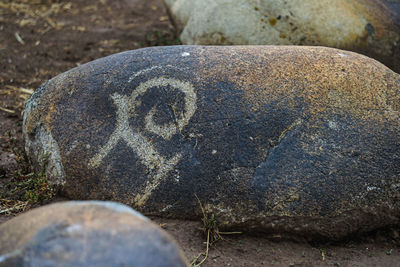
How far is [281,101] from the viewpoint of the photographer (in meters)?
2.36

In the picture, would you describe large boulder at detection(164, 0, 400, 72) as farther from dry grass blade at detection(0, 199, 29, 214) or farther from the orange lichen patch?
dry grass blade at detection(0, 199, 29, 214)

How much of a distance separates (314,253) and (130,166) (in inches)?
37.9

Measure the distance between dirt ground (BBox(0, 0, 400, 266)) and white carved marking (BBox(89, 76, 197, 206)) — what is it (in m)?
0.25

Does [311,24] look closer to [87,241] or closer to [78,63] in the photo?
[78,63]

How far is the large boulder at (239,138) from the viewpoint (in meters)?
2.27

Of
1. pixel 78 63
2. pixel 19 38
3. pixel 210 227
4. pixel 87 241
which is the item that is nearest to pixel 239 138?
pixel 210 227

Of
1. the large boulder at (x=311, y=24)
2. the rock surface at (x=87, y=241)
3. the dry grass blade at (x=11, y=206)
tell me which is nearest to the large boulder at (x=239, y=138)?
the dry grass blade at (x=11, y=206)

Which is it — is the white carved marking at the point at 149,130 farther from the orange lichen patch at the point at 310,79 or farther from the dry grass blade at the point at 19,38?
the dry grass blade at the point at 19,38

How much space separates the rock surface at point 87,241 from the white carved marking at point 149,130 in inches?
34.6

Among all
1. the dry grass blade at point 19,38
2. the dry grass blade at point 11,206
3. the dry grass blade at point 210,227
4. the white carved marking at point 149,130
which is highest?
the white carved marking at point 149,130

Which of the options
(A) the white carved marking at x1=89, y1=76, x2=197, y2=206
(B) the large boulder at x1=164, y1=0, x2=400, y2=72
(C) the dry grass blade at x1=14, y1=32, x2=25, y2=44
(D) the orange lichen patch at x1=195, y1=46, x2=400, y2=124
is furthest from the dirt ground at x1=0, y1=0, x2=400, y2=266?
(B) the large boulder at x1=164, y1=0, x2=400, y2=72

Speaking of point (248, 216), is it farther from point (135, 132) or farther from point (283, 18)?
point (283, 18)

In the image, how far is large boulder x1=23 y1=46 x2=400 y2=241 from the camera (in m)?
2.27

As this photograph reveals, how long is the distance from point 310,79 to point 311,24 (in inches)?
49.7
